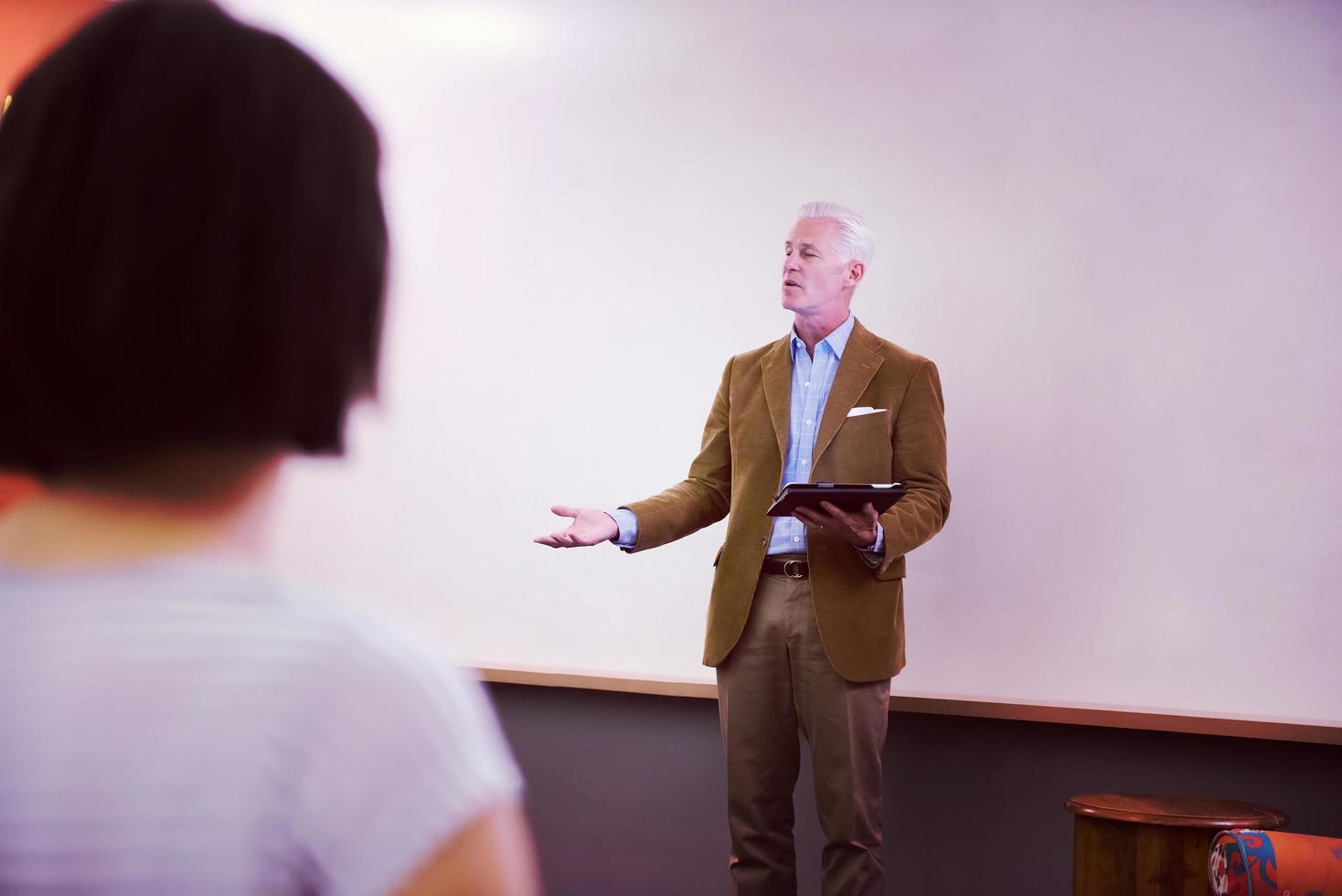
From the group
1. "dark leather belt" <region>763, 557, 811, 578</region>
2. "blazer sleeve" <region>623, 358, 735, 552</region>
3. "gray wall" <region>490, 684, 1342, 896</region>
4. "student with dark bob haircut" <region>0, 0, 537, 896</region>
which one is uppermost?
"student with dark bob haircut" <region>0, 0, 537, 896</region>

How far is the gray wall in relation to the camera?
270cm

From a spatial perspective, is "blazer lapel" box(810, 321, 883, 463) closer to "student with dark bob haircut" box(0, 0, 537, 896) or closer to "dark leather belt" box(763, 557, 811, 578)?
"dark leather belt" box(763, 557, 811, 578)

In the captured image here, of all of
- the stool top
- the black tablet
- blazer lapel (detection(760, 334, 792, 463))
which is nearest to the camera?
the black tablet

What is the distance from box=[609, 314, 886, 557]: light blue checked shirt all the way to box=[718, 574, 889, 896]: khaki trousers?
4.2 inches

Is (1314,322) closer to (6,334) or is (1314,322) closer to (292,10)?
(6,334)

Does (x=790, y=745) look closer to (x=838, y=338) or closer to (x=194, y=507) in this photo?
(x=838, y=338)

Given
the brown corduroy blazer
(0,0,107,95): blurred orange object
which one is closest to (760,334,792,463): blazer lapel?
the brown corduroy blazer

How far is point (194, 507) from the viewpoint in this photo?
52 cm

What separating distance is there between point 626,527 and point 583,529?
139 mm

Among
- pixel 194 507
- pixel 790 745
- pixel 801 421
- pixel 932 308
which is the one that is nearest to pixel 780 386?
pixel 801 421

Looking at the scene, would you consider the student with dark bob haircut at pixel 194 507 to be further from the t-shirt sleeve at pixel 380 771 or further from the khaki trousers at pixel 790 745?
the khaki trousers at pixel 790 745

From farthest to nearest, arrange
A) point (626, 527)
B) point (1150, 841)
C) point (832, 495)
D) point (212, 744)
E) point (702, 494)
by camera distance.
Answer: point (702, 494) < point (626, 527) < point (1150, 841) < point (832, 495) < point (212, 744)

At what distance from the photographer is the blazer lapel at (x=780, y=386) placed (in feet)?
8.46

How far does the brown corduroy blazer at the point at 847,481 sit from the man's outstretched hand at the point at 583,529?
0.33ft
